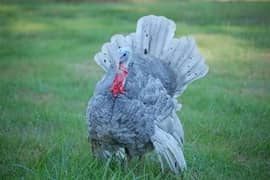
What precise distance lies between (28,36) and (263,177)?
7116 mm

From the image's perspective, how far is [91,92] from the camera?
24.6 ft

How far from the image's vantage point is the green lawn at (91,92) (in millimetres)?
5016

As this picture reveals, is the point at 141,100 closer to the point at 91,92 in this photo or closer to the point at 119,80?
the point at 119,80

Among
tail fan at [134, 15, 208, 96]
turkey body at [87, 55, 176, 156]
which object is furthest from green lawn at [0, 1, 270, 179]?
tail fan at [134, 15, 208, 96]

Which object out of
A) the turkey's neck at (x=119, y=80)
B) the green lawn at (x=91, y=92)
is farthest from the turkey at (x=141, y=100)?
the green lawn at (x=91, y=92)

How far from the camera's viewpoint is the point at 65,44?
10.4 metres

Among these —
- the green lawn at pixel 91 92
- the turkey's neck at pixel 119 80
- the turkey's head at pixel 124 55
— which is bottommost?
the green lawn at pixel 91 92

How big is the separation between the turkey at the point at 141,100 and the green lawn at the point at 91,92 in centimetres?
26

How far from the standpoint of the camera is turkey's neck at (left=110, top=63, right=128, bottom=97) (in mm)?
4432

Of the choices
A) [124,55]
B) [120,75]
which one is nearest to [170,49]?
[124,55]

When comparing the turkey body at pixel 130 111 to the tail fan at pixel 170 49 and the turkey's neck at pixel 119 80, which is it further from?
the tail fan at pixel 170 49

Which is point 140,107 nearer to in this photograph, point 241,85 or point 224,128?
point 224,128

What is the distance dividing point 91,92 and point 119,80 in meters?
3.09

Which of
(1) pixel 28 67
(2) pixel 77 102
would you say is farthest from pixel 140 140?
(1) pixel 28 67
